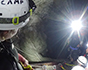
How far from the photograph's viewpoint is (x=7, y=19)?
1.73m

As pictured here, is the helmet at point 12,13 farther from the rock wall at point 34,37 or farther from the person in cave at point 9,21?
the rock wall at point 34,37

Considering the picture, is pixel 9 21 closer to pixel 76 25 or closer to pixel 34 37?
pixel 34 37

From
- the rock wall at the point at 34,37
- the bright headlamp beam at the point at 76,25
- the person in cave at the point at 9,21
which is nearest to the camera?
the person in cave at the point at 9,21

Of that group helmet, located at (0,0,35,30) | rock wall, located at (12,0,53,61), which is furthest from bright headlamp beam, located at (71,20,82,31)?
helmet, located at (0,0,35,30)

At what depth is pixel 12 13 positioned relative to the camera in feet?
5.74

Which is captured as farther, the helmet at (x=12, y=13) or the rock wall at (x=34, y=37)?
the rock wall at (x=34, y=37)

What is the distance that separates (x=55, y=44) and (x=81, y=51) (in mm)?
1636

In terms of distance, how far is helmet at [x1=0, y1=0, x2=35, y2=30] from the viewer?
1.70 metres

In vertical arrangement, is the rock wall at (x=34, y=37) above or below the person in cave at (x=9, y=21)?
above

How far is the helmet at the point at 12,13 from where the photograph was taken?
1696mm

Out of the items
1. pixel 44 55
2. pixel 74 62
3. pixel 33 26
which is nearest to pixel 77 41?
pixel 74 62

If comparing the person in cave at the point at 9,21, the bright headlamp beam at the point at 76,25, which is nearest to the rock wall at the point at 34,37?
the bright headlamp beam at the point at 76,25

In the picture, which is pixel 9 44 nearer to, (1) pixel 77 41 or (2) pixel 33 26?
(2) pixel 33 26

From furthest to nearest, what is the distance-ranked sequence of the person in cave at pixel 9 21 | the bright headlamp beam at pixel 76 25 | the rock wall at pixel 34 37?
the bright headlamp beam at pixel 76 25 → the rock wall at pixel 34 37 → the person in cave at pixel 9 21
